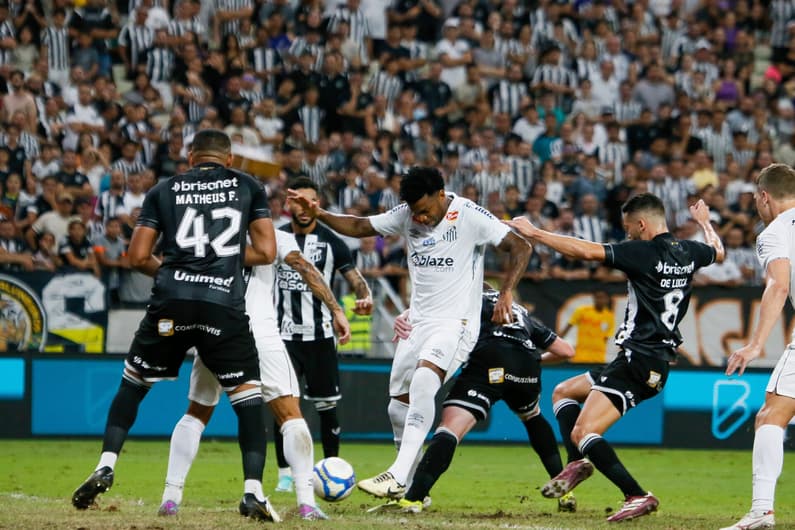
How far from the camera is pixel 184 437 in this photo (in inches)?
338

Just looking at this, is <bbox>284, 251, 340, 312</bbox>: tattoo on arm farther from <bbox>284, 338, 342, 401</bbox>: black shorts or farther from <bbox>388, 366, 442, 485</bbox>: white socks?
<bbox>284, 338, 342, 401</bbox>: black shorts

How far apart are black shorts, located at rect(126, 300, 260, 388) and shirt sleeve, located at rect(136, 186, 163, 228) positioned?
508mm

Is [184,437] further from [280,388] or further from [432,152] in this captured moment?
[432,152]

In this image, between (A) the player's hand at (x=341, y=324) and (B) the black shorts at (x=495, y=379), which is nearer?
(A) the player's hand at (x=341, y=324)

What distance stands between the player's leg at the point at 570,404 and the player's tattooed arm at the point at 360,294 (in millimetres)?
1594

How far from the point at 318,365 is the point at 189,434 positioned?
9.81ft

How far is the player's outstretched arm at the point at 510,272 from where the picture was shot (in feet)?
30.4

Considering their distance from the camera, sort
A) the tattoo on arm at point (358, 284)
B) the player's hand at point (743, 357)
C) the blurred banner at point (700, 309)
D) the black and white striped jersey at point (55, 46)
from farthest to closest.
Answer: the black and white striped jersey at point (55, 46) < the blurred banner at point (700, 309) < the tattoo on arm at point (358, 284) < the player's hand at point (743, 357)

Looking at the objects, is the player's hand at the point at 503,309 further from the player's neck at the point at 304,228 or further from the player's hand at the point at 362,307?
the player's neck at the point at 304,228

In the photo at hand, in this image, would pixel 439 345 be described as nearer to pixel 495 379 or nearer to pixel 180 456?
pixel 495 379

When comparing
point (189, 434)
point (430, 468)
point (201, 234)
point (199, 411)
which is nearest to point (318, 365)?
point (430, 468)

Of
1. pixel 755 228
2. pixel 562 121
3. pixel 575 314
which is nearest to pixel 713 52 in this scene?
pixel 562 121

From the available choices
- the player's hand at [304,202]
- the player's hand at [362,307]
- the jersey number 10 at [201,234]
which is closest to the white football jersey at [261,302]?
the player's hand at [304,202]

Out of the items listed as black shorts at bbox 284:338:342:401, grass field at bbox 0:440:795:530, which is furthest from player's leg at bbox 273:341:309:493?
grass field at bbox 0:440:795:530
